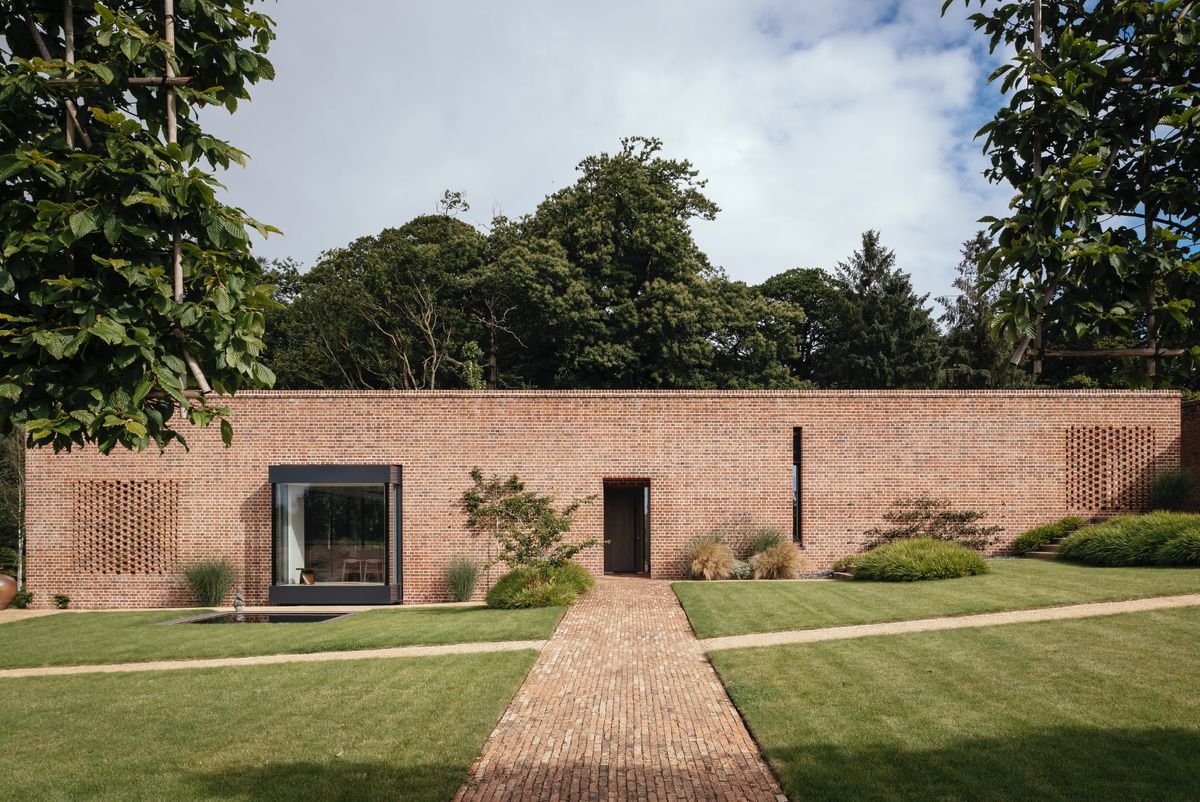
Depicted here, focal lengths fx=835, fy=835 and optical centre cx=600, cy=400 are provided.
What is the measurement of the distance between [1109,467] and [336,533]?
56.0 ft

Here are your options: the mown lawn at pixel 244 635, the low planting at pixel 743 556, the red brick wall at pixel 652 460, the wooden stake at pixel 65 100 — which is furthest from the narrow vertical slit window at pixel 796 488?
the wooden stake at pixel 65 100

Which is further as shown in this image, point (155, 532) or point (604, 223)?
point (604, 223)

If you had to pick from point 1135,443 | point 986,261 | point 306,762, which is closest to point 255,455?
point 306,762

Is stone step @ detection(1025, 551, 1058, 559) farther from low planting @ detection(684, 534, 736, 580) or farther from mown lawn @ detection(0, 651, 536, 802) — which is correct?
mown lawn @ detection(0, 651, 536, 802)

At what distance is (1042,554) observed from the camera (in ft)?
57.6

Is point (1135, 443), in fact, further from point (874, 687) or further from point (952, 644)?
point (874, 687)

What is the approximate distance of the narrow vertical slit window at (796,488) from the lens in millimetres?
18578

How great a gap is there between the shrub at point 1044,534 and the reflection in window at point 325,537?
540 inches

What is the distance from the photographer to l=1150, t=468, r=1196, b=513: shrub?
18.0 meters

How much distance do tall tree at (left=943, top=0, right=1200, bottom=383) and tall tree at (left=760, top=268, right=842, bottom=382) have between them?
39089 millimetres

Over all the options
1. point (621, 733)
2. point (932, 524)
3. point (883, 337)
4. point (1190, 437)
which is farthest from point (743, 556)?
point (883, 337)

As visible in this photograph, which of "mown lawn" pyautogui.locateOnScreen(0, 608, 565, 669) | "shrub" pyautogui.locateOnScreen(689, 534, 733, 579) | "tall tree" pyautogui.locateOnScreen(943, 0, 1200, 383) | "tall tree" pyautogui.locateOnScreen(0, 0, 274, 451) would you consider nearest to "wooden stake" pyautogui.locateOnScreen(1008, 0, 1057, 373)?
"tall tree" pyautogui.locateOnScreen(943, 0, 1200, 383)

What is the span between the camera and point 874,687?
8.12m

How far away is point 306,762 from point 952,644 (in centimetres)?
716
